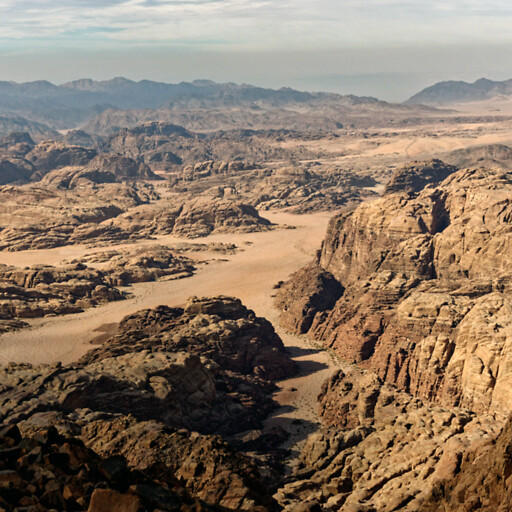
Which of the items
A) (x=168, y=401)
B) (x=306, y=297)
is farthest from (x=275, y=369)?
(x=306, y=297)

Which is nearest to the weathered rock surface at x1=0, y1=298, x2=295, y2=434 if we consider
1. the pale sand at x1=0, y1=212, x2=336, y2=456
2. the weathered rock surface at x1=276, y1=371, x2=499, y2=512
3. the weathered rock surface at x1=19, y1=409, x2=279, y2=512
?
the pale sand at x1=0, y1=212, x2=336, y2=456

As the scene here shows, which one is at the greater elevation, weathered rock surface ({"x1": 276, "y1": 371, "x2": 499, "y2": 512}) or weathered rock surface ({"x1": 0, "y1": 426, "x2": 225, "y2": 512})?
weathered rock surface ({"x1": 0, "y1": 426, "x2": 225, "y2": 512})

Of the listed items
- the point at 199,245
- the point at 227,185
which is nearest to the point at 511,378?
the point at 199,245

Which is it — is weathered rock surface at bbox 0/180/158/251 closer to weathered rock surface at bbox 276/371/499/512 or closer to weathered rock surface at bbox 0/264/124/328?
weathered rock surface at bbox 0/264/124/328

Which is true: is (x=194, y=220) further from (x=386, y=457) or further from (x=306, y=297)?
(x=386, y=457)

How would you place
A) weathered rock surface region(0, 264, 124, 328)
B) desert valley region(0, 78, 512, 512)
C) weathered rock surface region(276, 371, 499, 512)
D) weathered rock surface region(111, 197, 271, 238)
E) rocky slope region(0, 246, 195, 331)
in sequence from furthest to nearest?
weathered rock surface region(111, 197, 271, 238)
rocky slope region(0, 246, 195, 331)
weathered rock surface region(0, 264, 124, 328)
weathered rock surface region(276, 371, 499, 512)
desert valley region(0, 78, 512, 512)

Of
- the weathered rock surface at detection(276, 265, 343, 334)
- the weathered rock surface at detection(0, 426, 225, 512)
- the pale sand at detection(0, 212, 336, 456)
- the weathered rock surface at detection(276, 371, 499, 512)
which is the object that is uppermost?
the weathered rock surface at detection(0, 426, 225, 512)

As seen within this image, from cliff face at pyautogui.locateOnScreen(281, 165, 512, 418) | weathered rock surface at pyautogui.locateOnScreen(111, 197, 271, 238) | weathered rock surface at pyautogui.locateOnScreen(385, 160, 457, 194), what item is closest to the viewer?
cliff face at pyautogui.locateOnScreen(281, 165, 512, 418)

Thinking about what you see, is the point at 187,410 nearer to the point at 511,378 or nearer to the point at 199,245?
the point at 511,378
